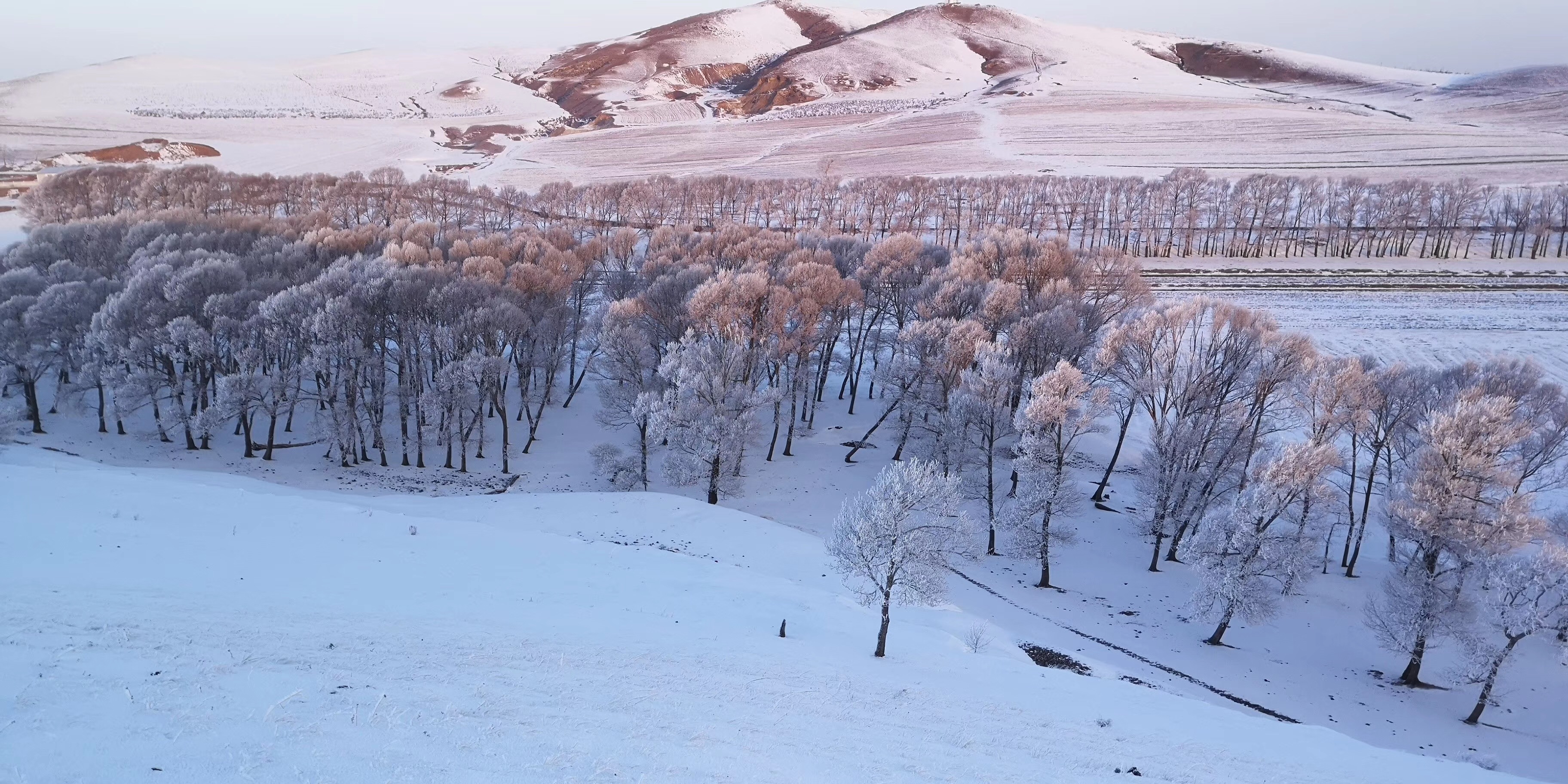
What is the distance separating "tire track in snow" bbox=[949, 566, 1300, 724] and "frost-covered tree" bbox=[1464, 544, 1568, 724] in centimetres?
540

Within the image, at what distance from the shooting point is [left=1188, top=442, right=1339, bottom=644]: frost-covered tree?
22984mm

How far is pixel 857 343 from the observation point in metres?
49.1

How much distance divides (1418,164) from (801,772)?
142m

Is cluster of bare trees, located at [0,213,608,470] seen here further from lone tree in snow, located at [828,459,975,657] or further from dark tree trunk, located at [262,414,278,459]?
lone tree in snow, located at [828,459,975,657]

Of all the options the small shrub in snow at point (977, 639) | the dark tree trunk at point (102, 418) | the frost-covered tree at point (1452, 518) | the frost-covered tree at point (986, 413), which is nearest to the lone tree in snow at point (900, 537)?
the small shrub in snow at point (977, 639)

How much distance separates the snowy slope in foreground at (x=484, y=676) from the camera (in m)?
10.1

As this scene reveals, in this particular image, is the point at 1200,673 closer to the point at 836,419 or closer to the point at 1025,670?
the point at 1025,670

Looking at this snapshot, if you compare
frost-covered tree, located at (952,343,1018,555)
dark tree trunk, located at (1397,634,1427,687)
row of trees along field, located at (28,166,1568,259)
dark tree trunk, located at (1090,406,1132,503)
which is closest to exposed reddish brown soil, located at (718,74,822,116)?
row of trees along field, located at (28,166,1568,259)

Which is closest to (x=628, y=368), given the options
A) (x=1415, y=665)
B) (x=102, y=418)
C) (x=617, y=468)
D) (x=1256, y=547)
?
(x=617, y=468)

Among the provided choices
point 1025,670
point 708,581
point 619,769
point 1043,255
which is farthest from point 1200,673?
point 1043,255

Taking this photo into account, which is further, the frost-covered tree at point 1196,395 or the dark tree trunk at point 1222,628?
the frost-covered tree at point 1196,395

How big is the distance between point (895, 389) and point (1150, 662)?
73.8ft

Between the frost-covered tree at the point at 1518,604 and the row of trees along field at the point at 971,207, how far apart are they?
51.9 metres

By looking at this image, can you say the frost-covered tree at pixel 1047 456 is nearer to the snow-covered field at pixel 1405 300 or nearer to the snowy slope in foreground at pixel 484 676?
the snowy slope in foreground at pixel 484 676
